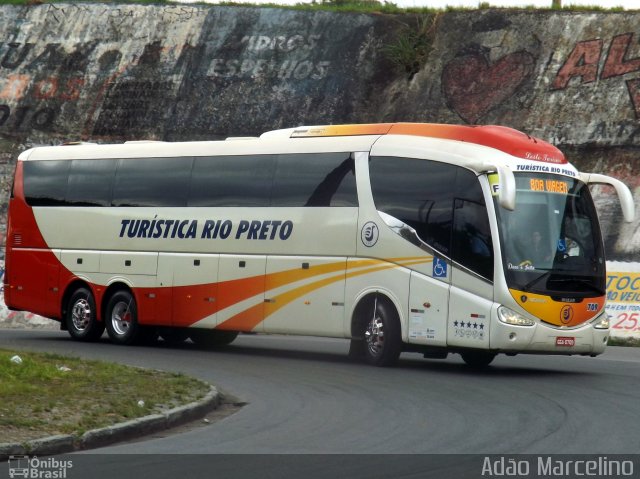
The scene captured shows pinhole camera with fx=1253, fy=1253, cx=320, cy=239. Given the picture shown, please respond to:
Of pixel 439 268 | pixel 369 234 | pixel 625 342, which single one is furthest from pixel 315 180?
pixel 625 342

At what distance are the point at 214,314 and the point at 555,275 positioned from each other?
665 cm

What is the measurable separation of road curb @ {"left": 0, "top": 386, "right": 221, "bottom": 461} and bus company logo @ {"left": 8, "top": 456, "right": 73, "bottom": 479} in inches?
4.1

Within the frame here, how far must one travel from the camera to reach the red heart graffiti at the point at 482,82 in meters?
36.8

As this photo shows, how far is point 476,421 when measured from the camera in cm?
1212

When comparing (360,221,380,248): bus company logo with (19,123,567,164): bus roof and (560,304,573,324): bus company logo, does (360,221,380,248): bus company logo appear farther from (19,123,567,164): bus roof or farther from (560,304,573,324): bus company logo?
(560,304,573,324): bus company logo

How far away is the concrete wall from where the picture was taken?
3556 centimetres

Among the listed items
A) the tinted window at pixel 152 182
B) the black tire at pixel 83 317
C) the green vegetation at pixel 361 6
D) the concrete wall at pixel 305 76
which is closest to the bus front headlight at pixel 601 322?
the tinted window at pixel 152 182

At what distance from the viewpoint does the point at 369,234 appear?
1898 cm

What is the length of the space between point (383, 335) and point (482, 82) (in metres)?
19.9

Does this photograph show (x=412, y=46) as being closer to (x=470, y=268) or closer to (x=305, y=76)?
(x=305, y=76)

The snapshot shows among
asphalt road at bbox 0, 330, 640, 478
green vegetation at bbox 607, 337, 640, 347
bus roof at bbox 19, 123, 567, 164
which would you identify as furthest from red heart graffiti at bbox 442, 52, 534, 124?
asphalt road at bbox 0, 330, 640, 478

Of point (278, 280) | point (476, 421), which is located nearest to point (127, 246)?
point (278, 280)

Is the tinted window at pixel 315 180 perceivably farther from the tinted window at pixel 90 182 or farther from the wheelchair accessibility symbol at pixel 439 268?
the tinted window at pixel 90 182

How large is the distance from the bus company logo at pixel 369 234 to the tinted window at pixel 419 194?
294 millimetres
